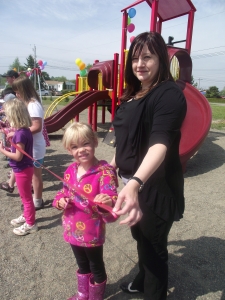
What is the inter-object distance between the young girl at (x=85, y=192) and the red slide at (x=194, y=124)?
3.45 m

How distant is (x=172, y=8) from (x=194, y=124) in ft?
13.9

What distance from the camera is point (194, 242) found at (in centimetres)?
298

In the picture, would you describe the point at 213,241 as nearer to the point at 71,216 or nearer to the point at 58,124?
the point at 71,216

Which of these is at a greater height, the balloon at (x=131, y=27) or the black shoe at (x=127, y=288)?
the balloon at (x=131, y=27)

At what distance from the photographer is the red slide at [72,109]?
819cm

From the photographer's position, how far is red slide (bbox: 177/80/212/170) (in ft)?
16.5

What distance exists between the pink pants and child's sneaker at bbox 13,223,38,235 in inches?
1.9

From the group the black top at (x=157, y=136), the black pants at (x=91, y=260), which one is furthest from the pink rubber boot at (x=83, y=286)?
the black top at (x=157, y=136)

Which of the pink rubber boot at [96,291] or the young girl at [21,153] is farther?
the young girl at [21,153]

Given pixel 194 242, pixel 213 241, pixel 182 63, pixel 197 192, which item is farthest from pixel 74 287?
pixel 182 63

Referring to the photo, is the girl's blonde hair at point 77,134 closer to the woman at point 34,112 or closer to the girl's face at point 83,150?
the girl's face at point 83,150

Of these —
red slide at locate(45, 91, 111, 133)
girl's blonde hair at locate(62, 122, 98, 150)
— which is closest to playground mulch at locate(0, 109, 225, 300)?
girl's blonde hair at locate(62, 122, 98, 150)

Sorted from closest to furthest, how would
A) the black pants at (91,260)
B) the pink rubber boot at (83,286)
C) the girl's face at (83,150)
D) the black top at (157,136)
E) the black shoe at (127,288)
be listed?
the black top at (157,136)
the girl's face at (83,150)
the black pants at (91,260)
the pink rubber boot at (83,286)
the black shoe at (127,288)

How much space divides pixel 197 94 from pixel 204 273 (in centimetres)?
433
